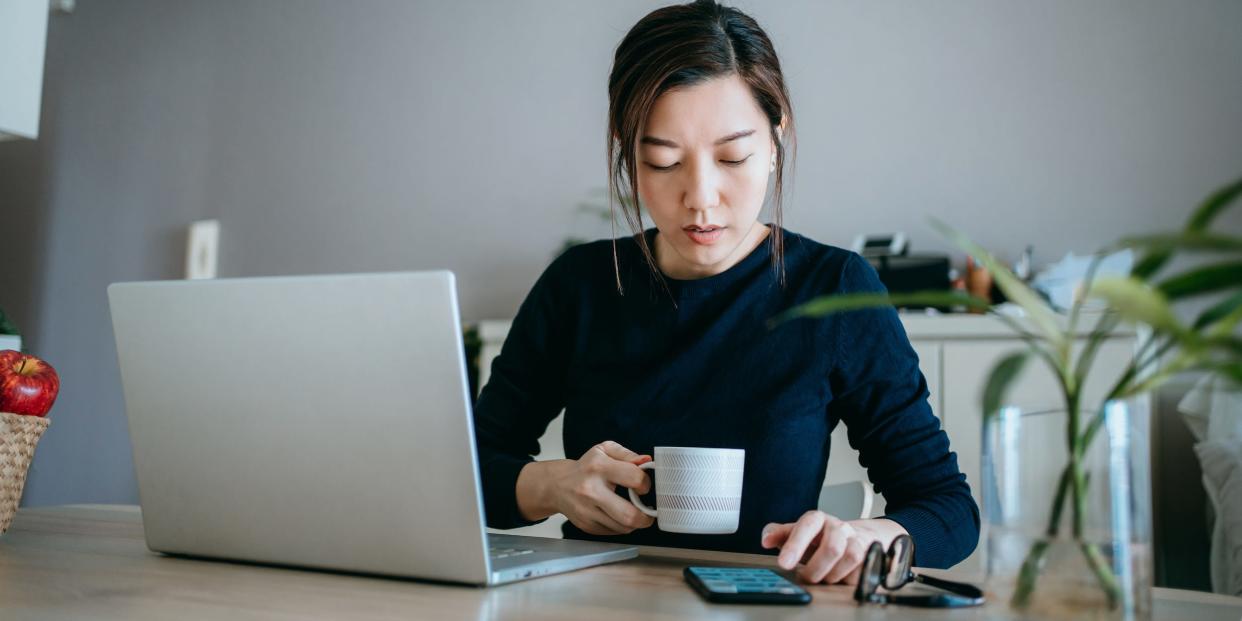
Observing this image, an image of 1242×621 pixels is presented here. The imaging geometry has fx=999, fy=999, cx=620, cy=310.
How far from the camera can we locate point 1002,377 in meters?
0.51

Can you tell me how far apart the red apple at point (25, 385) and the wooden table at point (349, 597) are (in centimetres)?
18

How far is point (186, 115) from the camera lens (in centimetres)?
381

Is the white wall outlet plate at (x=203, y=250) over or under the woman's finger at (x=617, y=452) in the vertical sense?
over

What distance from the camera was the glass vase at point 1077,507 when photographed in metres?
0.55

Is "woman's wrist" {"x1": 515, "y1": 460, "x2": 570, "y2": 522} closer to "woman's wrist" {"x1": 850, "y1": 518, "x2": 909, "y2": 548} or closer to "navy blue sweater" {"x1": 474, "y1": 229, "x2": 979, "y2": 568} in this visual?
"navy blue sweater" {"x1": 474, "y1": 229, "x2": 979, "y2": 568}

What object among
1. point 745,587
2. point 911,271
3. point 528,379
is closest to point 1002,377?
point 745,587

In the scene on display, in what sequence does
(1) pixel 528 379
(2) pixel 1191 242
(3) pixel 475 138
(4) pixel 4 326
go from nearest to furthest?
(2) pixel 1191 242 → (1) pixel 528 379 → (4) pixel 4 326 → (3) pixel 475 138

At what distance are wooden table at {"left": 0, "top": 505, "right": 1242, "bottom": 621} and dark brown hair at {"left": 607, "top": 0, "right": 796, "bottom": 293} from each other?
0.58 m

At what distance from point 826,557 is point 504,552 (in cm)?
29

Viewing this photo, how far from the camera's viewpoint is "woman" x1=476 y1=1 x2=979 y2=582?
1.21m

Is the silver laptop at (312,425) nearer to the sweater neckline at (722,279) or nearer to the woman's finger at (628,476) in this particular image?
the woman's finger at (628,476)

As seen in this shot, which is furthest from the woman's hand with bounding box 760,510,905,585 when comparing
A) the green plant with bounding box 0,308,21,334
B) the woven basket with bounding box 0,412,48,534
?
the green plant with bounding box 0,308,21,334

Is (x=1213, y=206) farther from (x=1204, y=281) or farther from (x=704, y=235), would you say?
(x=704, y=235)

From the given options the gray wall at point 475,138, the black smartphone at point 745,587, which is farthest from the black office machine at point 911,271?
the black smartphone at point 745,587
